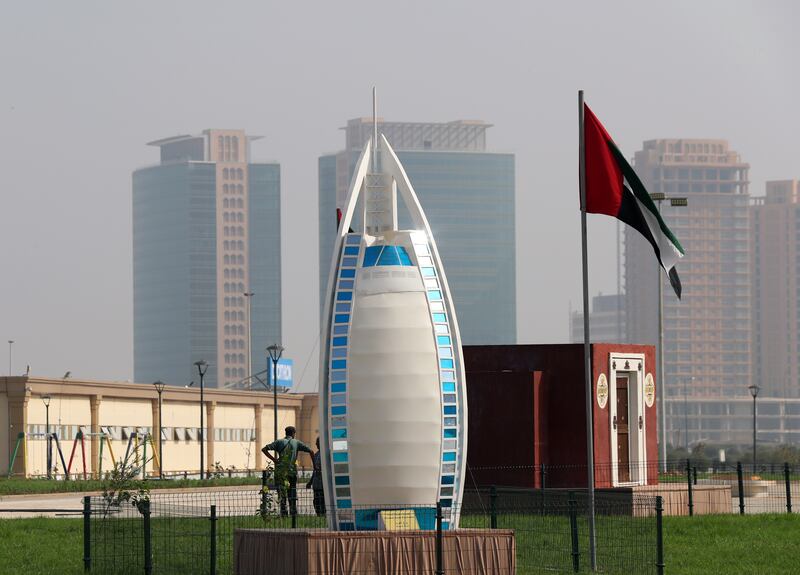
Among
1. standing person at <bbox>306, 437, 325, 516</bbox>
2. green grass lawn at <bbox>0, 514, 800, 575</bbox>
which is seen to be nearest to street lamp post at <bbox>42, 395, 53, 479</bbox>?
green grass lawn at <bbox>0, 514, 800, 575</bbox>

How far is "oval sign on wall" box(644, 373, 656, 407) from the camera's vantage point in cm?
Answer: 3925

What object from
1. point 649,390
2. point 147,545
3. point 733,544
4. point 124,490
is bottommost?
point 733,544

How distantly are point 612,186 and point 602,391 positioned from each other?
13693 millimetres

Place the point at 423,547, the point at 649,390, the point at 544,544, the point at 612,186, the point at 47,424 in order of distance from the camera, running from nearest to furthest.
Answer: the point at 423,547
the point at 612,186
the point at 544,544
the point at 649,390
the point at 47,424

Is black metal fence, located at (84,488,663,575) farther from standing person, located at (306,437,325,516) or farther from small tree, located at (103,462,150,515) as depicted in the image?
standing person, located at (306,437,325,516)

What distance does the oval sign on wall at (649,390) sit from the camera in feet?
129

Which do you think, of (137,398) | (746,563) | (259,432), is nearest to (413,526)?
(746,563)

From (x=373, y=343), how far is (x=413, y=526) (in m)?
2.67

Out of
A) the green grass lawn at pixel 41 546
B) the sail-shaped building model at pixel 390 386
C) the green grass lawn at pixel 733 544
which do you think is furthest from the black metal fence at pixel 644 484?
the sail-shaped building model at pixel 390 386

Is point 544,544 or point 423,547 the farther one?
point 544,544

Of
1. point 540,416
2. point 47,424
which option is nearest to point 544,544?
point 540,416

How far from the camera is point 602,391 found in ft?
122

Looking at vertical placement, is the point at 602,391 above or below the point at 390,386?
below

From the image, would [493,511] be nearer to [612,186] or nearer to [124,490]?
[612,186]
